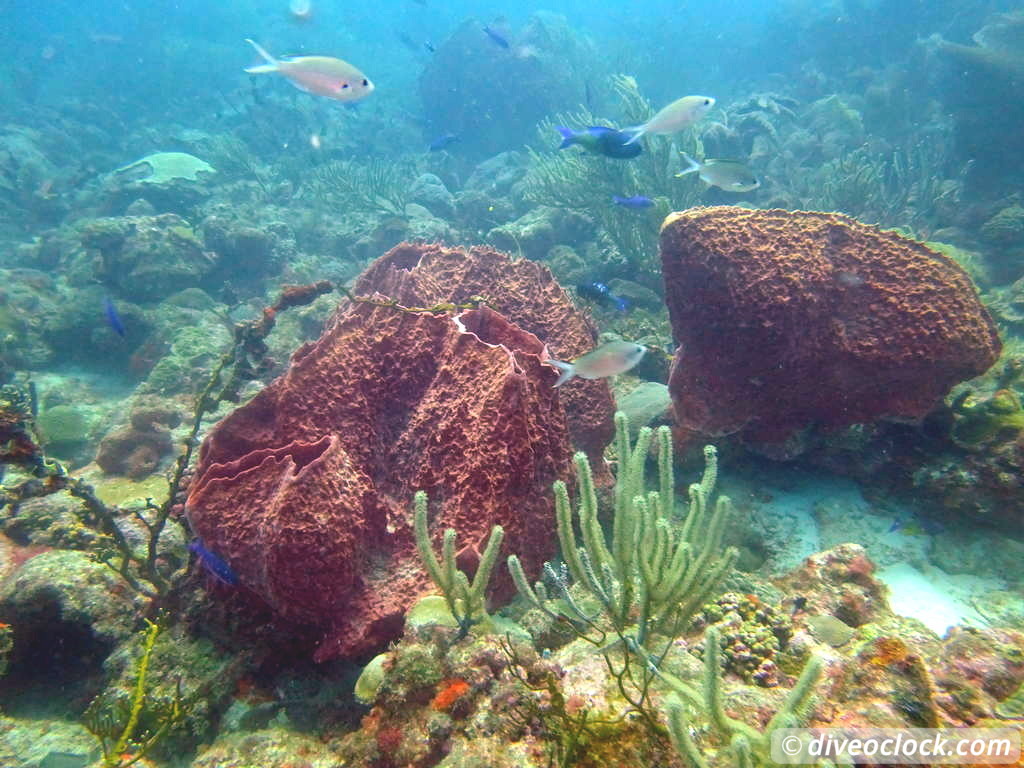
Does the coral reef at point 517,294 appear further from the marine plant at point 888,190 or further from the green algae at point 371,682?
the marine plant at point 888,190

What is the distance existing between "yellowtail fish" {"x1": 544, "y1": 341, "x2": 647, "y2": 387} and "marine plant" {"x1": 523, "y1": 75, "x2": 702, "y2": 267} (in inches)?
217

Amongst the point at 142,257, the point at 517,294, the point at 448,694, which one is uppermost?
the point at 142,257

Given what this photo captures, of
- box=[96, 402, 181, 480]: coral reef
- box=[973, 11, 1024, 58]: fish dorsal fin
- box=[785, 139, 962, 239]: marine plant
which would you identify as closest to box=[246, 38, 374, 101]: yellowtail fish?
box=[96, 402, 181, 480]: coral reef

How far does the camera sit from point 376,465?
3.12 meters

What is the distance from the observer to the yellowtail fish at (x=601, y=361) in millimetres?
3020

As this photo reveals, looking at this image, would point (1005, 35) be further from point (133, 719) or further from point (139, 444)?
point (139, 444)

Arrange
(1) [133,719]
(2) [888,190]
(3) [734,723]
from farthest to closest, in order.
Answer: (2) [888,190], (1) [133,719], (3) [734,723]

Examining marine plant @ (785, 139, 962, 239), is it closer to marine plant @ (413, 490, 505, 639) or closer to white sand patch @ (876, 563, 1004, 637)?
white sand patch @ (876, 563, 1004, 637)

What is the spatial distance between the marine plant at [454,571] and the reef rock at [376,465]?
320 mm

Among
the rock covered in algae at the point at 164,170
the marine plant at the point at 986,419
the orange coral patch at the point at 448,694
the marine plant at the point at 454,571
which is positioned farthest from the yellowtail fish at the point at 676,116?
the rock covered in algae at the point at 164,170

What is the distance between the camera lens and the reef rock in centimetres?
251

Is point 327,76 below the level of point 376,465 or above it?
above

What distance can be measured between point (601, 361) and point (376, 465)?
1525 mm

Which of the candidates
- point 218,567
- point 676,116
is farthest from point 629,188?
point 218,567
